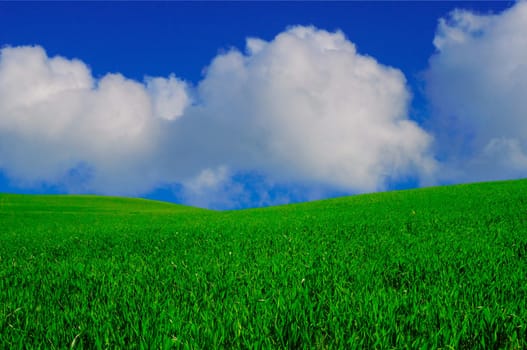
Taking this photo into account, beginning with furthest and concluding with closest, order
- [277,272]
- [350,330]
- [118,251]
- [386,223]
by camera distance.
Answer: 1. [386,223]
2. [118,251]
3. [277,272]
4. [350,330]

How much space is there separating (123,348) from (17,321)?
1.28 m

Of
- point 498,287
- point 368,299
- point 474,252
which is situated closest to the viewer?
point 368,299

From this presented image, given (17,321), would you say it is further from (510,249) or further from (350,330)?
(510,249)

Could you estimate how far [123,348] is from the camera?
265cm

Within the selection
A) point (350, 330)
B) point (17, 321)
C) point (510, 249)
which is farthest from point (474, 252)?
point (17, 321)

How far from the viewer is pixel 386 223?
37.9 ft

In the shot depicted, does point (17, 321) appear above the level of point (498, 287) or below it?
below

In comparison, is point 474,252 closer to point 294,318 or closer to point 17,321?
point 294,318

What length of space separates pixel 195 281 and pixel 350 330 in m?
2.25

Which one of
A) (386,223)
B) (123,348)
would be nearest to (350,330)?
(123,348)

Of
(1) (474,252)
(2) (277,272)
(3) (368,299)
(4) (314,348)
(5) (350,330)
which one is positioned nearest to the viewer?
(4) (314,348)

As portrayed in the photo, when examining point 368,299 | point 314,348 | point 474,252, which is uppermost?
point 474,252

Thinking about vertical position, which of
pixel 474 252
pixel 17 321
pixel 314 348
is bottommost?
pixel 17 321

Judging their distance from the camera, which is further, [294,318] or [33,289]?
[33,289]
